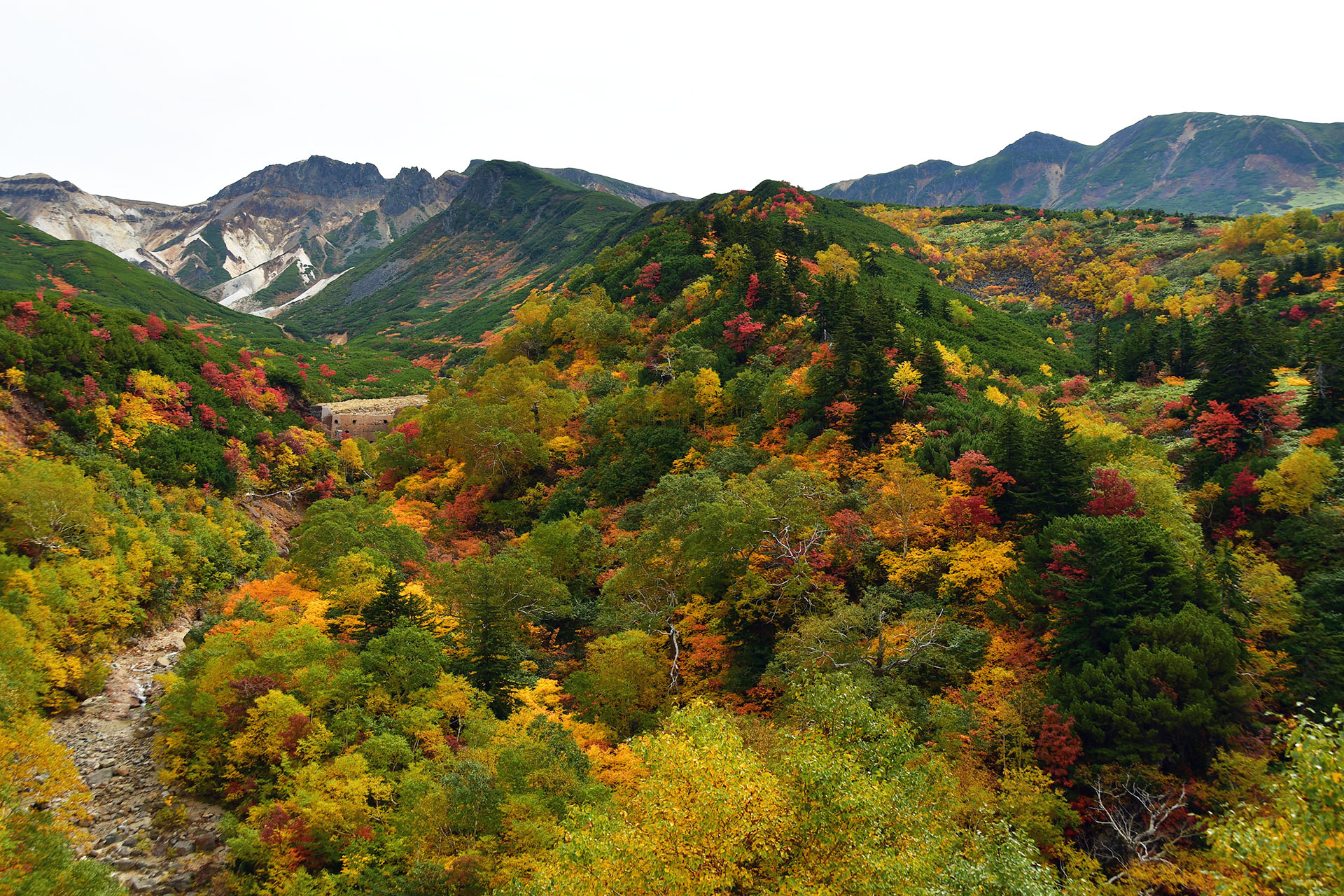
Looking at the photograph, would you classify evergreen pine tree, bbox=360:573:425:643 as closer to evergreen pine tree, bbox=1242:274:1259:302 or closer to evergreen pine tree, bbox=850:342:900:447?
evergreen pine tree, bbox=850:342:900:447

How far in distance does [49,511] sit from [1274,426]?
231 feet

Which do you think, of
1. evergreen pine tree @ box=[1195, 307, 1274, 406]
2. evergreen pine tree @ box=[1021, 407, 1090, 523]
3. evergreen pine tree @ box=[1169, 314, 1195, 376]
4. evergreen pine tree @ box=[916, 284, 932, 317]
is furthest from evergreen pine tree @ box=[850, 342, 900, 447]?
evergreen pine tree @ box=[1169, 314, 1195, 376]

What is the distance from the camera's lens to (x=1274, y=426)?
112 ft

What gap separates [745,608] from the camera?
32.3 metres

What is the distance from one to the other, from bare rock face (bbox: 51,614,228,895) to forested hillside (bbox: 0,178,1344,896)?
→ 1.13m

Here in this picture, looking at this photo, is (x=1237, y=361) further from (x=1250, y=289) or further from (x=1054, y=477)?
(x=1250, y=289)

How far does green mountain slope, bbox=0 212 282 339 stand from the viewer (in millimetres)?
139750

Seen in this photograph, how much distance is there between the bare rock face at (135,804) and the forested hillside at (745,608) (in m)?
1.13

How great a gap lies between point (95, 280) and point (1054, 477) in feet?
662

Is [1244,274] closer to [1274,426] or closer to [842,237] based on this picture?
[842,237]

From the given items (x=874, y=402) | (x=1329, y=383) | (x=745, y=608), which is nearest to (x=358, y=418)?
(x=874, y=402)

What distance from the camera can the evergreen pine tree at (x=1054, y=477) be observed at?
98.2ft

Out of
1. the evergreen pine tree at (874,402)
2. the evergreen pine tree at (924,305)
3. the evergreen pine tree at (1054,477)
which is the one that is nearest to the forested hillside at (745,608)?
the evergreen pine tree at (1054,477)

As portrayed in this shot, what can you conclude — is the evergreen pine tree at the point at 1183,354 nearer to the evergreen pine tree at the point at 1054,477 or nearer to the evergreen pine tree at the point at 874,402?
the evergreen pine tree at the point at 874,402
